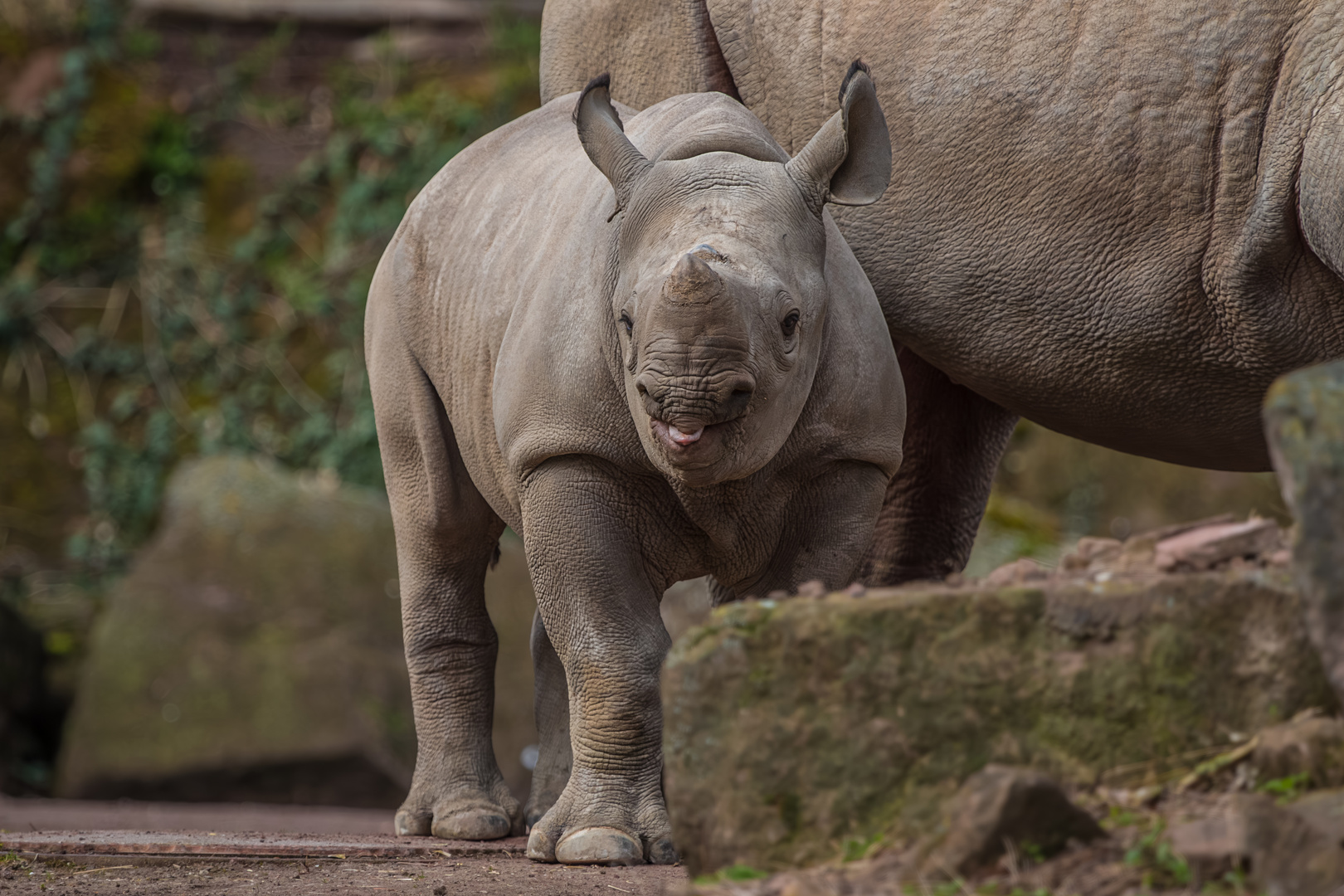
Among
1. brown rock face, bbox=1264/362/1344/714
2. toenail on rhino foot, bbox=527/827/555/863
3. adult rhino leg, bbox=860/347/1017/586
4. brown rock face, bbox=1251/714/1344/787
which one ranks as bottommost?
toenail on rhino foot, bbox=527/827/555/863

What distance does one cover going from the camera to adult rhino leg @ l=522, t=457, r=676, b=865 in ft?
14.1

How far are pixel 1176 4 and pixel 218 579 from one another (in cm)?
643

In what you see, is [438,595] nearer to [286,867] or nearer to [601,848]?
[286,867]

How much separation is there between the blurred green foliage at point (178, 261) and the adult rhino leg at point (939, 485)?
5747 mm

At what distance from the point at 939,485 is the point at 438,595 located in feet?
6.08

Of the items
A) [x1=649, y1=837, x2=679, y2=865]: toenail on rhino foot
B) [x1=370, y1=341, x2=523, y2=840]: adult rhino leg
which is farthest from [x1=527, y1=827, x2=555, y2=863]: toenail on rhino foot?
[x1=370, y1=341, x2=523, y2=840]: adult rhino leg

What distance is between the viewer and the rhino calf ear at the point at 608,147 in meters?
4.15

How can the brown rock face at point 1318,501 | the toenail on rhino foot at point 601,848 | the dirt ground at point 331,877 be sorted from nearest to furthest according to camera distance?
the brown rock face at point 1318,501 → the dirt ground at point 331,877 → the toenail on rhino foot at point 601,848

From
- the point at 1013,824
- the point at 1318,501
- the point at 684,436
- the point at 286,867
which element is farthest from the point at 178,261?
the point at 1318,501

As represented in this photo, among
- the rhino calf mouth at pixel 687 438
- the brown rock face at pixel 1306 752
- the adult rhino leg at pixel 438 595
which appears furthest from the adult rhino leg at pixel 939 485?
the brown rock face at pixel 1306 752

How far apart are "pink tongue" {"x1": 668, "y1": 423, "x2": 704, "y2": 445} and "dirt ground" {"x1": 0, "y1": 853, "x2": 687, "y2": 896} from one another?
2.97 ft

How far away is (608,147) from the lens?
417 cm

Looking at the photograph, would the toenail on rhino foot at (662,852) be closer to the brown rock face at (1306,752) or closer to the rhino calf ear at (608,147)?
the rhino calf ear at (608,147)

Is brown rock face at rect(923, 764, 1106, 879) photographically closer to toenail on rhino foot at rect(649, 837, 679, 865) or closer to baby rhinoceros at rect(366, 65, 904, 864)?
baby rhinoceros at rect(366, 65, 904, 864)
